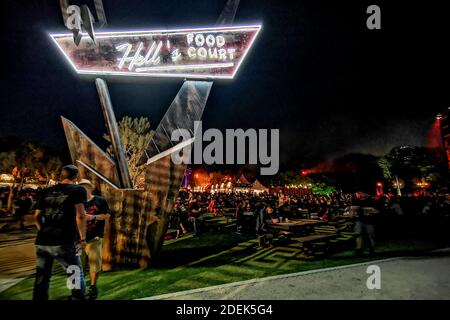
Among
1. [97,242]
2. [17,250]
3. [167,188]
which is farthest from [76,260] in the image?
[17,250]

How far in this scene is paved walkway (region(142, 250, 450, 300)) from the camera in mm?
3955

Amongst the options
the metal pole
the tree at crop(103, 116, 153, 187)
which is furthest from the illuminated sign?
the tree at crop(103, 116, 153, 187)

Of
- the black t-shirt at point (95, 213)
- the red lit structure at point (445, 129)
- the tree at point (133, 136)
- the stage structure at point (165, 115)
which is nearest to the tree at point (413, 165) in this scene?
the red lit structure at point (445, 129)

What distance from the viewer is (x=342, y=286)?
4293mm

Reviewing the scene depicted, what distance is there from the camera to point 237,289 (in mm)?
4320

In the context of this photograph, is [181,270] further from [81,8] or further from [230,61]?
[81,8]

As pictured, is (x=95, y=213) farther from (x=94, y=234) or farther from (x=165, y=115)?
(x=165, y=115)

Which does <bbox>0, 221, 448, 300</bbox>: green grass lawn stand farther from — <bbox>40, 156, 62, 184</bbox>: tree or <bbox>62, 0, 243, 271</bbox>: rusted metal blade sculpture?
<bbox>40, 156, 62, 184</bbox>: tree

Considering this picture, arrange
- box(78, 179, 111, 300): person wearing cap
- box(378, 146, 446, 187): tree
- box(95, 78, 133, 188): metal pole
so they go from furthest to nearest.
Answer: box(378, 146, 446, 187): tree < box(95, 78, 133, 188): metal pole < box(78, 179, 111, 300): person wearing cap

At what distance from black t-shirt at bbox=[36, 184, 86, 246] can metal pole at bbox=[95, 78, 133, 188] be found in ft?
8.40

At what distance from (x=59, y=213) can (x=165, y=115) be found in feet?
11.8

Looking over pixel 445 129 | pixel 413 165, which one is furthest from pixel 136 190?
pixel 445 129

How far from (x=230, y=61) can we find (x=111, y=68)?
3150mm

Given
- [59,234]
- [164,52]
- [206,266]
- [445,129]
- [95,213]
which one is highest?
[445,129]
